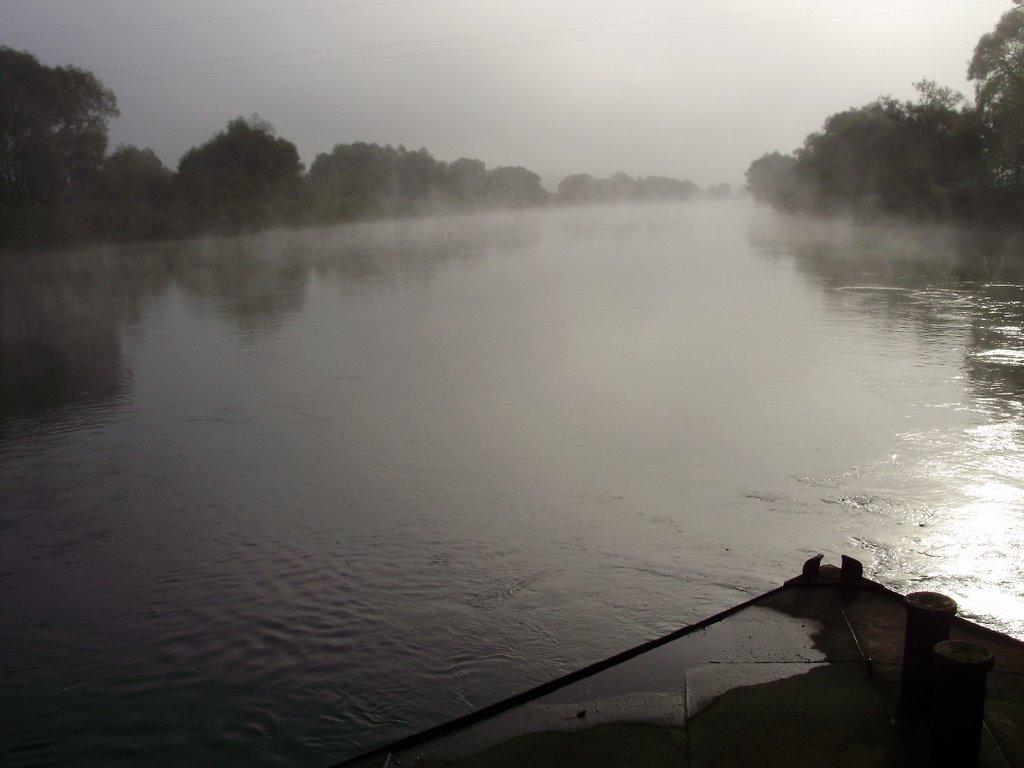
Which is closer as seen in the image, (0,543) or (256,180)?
(0,543)

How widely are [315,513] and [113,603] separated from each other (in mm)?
1814

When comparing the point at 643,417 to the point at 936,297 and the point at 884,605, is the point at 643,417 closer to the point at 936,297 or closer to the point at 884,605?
the point at 884,605

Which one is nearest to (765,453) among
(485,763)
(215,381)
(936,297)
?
(485,763)

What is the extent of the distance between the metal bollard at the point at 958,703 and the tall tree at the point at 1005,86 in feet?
128

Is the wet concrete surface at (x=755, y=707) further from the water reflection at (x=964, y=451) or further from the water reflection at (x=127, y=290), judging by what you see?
the water reflection at (x=127, y=290)

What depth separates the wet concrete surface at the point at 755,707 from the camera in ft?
11.6

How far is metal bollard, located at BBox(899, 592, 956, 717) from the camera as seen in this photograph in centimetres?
355

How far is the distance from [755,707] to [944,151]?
1859 inches

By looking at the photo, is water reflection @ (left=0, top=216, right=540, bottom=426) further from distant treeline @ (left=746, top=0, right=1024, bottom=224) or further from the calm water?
distant treeline @ (left=746, top=0, right=1024, bottom=224)

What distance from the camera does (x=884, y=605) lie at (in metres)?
4.70

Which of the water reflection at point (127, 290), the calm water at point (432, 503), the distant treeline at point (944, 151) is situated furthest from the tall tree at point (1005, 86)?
the calm water at point (432, 503)

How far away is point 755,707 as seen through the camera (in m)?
3.89

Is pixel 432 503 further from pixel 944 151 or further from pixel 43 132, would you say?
pixel 43 132

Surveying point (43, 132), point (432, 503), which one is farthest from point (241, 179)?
point (432, 503)
